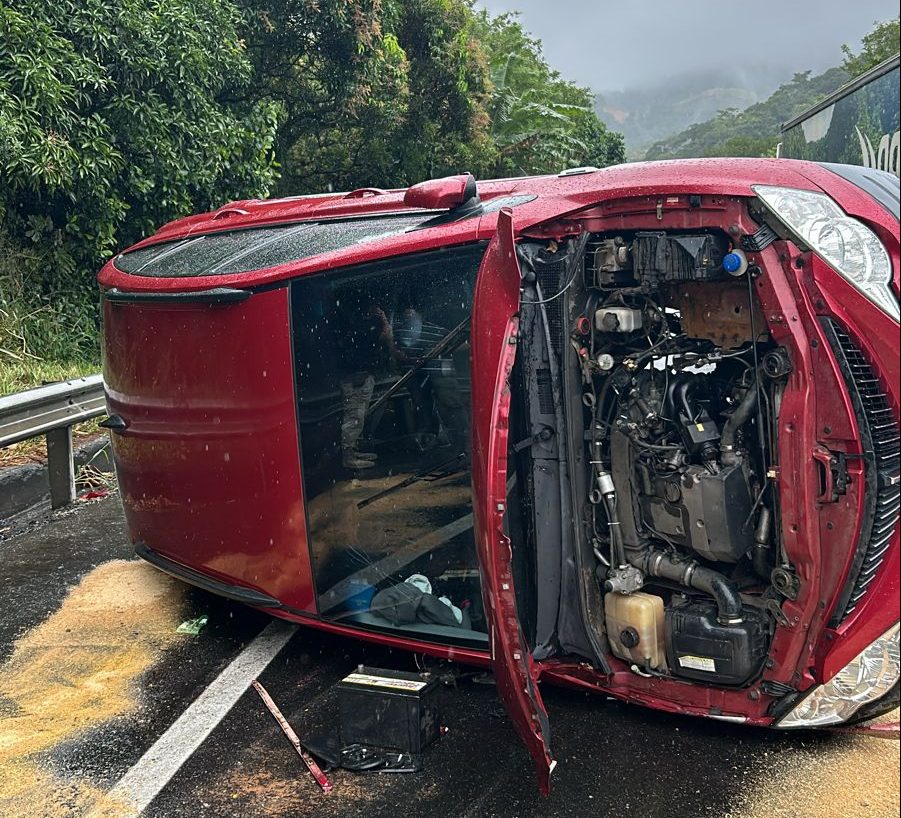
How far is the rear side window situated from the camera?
3.50m

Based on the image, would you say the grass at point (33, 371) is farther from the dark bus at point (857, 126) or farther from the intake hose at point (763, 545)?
the intake hose at point (763, 545)

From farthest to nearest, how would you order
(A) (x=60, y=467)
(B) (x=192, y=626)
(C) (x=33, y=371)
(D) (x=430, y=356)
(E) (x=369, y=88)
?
(E) (x=369, y=88), (C) (x=33, y=371), (A) (x=60, y=467), (B) (x=192, y=626), (D) (x=430, y=356)

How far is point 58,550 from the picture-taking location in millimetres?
5336

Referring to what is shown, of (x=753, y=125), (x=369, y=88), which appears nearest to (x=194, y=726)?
(x=369, y=88)

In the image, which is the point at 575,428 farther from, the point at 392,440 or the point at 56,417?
the point at 56,417

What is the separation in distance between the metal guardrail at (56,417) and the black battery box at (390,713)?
3.32 metres

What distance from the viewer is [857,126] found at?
3332mm

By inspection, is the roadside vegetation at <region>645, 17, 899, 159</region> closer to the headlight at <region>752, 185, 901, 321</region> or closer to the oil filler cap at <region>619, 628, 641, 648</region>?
the headlight at <region>752, 185, 901, 321</region>

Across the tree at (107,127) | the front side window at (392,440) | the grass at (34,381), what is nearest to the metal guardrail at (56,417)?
the grass at (34,381)

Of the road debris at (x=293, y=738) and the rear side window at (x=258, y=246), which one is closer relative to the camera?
the road debris at (x=293, y=738)

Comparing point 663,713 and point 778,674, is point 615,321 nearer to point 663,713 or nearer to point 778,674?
point 778,674

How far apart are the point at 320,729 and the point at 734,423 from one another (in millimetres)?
1835

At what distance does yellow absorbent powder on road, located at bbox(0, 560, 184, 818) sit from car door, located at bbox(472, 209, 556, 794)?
1362mm

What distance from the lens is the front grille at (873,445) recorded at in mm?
2590
